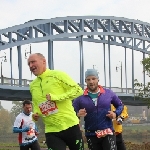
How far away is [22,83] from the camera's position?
36.6 metres

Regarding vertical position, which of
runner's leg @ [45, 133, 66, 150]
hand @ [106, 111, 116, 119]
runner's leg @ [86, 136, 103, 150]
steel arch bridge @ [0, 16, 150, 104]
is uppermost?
steel arch bridge @ [0, 16, 150, 104]

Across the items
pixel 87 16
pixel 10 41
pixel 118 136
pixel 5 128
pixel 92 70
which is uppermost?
pixel 87 16

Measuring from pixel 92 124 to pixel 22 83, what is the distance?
3091 centimetres

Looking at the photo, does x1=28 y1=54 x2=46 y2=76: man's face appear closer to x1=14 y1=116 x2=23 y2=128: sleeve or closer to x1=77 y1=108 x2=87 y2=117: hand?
x1=77 y1=108 x2=87 y2=117: hand

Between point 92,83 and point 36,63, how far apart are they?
3.16 feet

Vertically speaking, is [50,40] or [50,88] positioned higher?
[50,40]

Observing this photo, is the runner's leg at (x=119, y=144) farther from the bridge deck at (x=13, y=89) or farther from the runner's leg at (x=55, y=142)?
the bridge deck at (x=13, y=89)

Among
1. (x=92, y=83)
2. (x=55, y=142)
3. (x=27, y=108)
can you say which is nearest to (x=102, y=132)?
(x=92, y=83)

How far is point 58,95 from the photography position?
5.18m

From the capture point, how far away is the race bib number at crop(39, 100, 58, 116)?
5.20 meters

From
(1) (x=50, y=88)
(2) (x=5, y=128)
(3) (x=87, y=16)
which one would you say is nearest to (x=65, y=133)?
(1) (x=50, y=88)

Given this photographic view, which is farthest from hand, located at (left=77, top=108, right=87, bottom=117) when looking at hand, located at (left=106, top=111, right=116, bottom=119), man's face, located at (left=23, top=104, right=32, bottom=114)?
man's face, located at (left=23, top=104, right=32, bottom=114)

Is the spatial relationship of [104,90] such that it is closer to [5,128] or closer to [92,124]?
[92,124]

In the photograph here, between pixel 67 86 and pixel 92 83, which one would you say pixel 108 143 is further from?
pixel 67 86
